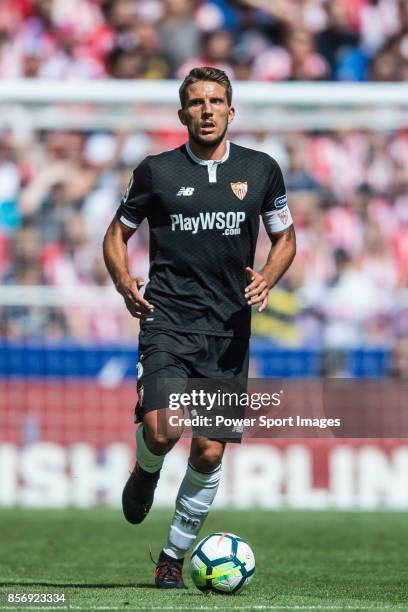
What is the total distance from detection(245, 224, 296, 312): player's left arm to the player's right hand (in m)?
0.49

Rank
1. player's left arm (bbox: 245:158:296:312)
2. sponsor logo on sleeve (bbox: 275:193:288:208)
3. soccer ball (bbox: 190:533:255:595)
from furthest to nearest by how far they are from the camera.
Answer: sponsor logo on sleeve (bbox: 275:193:288:208) → player's left arm (bbox: 245:158:296:312) → soccer ball (bbox: 190:533:255:595)

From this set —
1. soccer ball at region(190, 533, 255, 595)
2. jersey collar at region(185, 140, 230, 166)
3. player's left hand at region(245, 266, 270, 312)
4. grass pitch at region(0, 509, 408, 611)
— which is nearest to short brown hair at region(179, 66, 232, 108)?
jersey collar at region(185, 140, 230, 166)

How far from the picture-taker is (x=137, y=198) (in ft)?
21.1

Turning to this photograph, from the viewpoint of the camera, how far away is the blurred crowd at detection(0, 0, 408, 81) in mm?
15211

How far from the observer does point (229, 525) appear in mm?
10375

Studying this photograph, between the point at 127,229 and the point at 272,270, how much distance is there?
0.76 meters

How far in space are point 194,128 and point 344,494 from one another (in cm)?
605

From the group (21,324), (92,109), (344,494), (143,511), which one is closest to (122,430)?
(21,324)

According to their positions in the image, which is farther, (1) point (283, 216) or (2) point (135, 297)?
(1) point (283, 216)

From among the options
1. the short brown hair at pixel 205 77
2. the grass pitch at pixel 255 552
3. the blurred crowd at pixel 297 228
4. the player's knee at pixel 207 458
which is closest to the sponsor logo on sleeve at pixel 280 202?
the short brown hair at pixel 205 77

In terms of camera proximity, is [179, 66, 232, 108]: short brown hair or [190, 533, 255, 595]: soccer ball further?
[179, 66, 232, 108]: short brown hair

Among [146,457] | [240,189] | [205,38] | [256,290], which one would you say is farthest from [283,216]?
[205,38]

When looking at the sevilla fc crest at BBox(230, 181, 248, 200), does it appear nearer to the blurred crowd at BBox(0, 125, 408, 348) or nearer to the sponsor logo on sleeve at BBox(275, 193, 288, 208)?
the sponsor logo on sleeve at BBox(275, 193, 288, 208)

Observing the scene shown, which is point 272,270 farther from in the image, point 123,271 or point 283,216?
point 123,271
